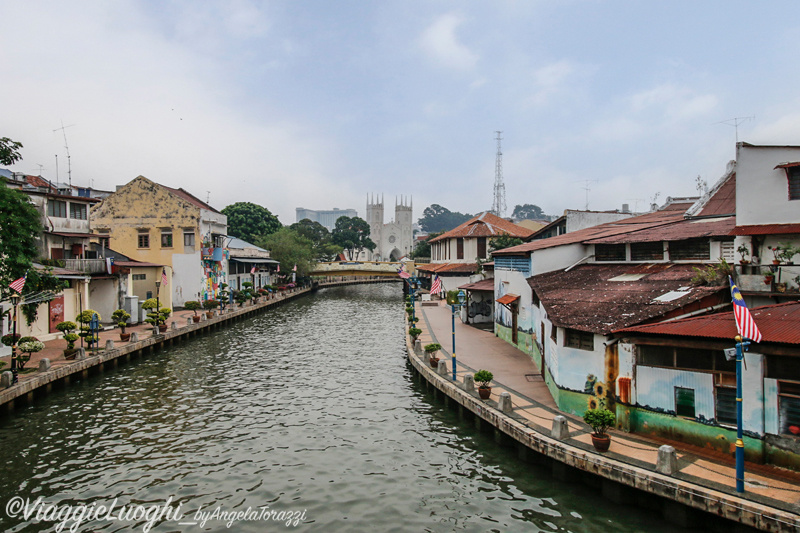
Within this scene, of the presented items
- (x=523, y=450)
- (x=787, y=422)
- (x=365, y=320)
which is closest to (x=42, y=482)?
(x=523, y=450)

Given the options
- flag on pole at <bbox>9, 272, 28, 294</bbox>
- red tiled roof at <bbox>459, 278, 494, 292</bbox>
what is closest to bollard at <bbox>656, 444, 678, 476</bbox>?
red tiled roof at <bbox>459, 278, 494, 292</bbox>

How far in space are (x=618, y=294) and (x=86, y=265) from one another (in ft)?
102

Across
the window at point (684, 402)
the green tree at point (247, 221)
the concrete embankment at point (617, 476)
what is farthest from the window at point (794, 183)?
the green tree at point (247, 221)

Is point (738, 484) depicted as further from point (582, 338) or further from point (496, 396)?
point (496, 396)

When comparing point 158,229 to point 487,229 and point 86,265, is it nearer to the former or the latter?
point 86,265

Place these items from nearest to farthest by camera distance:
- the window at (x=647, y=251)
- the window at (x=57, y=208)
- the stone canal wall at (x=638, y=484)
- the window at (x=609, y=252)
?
the stone canal wall at (x=638, y=484) < the window at (x=647, y=251) < the window at (x=609, y=252) < the window at (x=57, y=208)

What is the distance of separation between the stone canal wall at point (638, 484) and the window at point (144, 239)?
4103 centimetres

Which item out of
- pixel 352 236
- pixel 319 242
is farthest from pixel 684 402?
pixel 352 236

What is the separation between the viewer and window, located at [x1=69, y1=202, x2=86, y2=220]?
105 ft

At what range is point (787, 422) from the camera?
1078 centimetres

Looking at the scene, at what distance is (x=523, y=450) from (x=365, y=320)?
32276 millimetres

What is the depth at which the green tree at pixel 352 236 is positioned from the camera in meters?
123

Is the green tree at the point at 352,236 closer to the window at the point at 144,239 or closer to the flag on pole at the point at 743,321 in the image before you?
the window at the point at 144,239

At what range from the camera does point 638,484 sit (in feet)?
35.4
